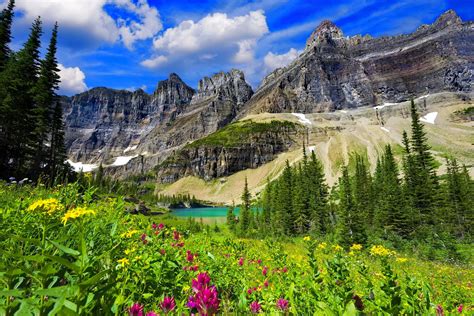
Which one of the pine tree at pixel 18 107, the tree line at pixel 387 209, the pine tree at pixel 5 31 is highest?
the pine tree at pixel 5 31

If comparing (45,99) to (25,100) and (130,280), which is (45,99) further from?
(130,280)

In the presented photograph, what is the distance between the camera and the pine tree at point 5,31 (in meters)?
36.5

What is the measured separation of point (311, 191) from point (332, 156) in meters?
144

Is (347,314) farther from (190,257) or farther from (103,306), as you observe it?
(190,257)

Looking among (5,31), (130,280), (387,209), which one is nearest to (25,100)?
(5,31)

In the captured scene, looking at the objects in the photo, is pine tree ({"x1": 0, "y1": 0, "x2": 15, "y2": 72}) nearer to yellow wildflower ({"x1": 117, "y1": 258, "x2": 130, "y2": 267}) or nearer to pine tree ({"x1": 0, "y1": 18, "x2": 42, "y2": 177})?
pine tree ({"x1": 0, "y1": 18, "x2": 42, "y2": 177})

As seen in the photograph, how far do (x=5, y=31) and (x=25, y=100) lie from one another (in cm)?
1036

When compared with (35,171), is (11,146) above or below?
above

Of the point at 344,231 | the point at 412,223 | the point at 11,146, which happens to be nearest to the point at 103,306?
the point at 344,231

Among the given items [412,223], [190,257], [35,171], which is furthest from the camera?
[412,223]

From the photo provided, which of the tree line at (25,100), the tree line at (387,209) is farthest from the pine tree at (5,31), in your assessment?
the tree line at (387,209)

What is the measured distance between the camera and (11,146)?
111ft

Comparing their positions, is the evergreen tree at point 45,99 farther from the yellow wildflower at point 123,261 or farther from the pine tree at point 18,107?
the yellow wildflower at point 123,261

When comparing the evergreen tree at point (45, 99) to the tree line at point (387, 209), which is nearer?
the evergreen tree at point (45, 99)
